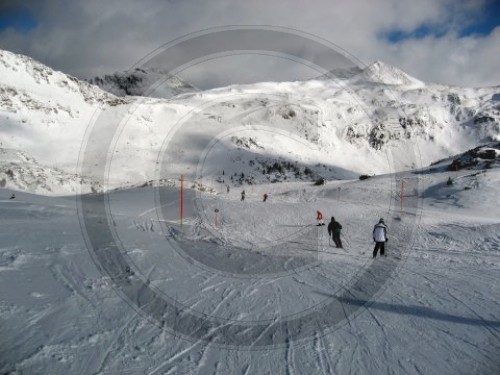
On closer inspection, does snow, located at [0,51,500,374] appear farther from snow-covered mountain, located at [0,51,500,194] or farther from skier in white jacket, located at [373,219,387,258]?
snow-covered mountain, located at [0,51,500,194]

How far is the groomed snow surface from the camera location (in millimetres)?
5668

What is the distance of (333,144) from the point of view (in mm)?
140500

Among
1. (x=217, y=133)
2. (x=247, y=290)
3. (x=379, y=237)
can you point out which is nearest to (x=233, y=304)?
(x=247, y=290)

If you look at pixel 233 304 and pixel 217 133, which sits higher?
pixel 217 133

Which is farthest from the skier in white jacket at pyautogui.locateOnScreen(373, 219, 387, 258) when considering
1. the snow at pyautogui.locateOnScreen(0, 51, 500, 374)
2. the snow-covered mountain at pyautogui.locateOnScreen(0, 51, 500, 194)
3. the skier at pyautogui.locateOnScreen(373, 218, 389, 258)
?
the snow-covered mountain at pyautogui.locateOnScreen(0, 51, 500, 194)

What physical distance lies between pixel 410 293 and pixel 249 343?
4.70 metres

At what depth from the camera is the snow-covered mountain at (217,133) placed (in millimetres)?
84875

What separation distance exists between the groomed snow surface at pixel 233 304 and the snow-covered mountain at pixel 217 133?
36446 mm

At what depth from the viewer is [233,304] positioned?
7973mm

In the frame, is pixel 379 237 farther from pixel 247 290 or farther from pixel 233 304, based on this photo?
pixel 233 304

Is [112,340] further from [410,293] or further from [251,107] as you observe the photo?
[251,107]

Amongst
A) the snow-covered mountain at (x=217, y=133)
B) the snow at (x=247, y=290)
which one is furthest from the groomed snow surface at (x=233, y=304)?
the snow-covered mountain at (x=217, y=133)

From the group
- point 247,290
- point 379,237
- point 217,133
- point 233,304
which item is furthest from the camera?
point 217,133

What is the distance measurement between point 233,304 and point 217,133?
4221 inches
